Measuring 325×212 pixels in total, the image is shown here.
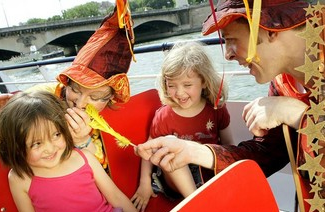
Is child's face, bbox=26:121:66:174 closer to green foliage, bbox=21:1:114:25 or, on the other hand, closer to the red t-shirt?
the red t-shirt

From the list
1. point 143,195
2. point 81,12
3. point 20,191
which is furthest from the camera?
point 81,12

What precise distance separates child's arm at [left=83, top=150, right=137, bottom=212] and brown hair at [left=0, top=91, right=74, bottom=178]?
124 millimetres

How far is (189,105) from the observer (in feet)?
5.54

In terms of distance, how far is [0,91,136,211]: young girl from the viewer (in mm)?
1263

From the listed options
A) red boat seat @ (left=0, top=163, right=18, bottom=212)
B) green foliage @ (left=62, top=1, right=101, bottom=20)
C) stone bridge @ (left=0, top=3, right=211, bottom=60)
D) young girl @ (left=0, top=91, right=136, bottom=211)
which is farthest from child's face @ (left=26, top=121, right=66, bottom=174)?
green foliage @ (left=62, top=1, right=101, bottom=20)

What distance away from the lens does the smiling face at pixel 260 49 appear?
34.4 inches

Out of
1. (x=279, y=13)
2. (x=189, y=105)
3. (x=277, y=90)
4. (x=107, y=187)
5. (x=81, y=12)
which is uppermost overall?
(x=81, y=12)

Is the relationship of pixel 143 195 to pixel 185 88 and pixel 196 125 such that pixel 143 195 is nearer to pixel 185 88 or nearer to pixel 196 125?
pixel 196 125

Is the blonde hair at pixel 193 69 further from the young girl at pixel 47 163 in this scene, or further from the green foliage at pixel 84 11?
the green foliage at pixel 84 11

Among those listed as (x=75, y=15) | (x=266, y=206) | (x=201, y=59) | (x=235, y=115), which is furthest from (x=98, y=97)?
(x=75, y=15)

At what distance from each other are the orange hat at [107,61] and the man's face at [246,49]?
680 millimetres

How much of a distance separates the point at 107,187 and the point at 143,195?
0.26m

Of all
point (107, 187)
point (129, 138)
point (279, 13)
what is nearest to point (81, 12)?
point (129, 138)

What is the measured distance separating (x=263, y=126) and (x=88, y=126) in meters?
→ 0.79
